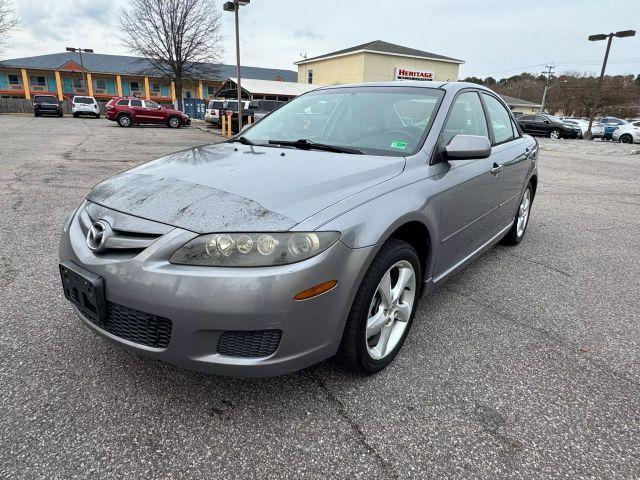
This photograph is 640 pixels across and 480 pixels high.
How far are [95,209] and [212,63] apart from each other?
135ft

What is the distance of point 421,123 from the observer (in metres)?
2.81

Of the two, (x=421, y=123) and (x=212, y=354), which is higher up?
(x=421, y=123)

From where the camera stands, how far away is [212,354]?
1782 mm

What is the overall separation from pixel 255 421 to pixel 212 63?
41.9 m

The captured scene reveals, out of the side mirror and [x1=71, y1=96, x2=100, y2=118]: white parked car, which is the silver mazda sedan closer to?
the side mirror

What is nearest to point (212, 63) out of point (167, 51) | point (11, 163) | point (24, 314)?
point (167, 51)

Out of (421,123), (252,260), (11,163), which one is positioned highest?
(421,123)

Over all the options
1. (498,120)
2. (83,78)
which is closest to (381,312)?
(498,120)

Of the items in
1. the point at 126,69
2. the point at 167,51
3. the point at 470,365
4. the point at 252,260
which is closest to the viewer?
the point at 252,260

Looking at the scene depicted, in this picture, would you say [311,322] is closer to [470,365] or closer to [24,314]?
[470,365]

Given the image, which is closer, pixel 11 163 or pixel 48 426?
pixel 48 426

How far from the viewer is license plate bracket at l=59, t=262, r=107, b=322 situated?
6.13 ft

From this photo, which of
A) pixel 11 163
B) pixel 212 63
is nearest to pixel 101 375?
pixel 11 163

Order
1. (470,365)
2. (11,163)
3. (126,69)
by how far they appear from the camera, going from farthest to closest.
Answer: (126,69) → (11,163) → (470,365)
